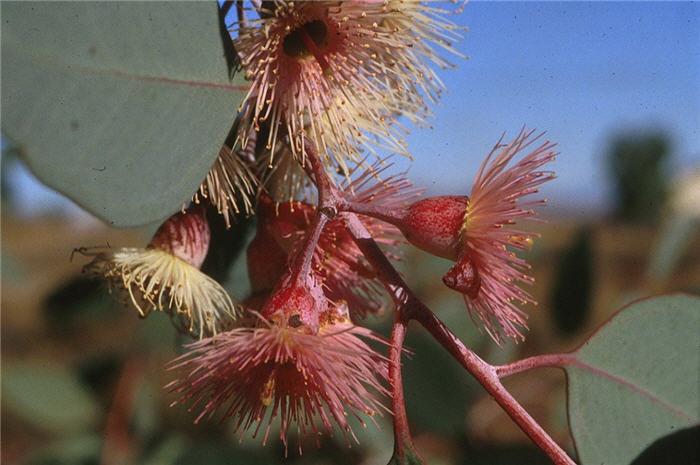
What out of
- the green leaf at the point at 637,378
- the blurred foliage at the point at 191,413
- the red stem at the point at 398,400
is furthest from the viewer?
the blurred foliage at the point at 191,413

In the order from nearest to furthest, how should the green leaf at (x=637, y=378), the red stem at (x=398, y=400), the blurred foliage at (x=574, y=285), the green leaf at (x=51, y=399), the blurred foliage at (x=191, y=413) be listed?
1. the red stem at (x=398, y=400)
2. the green leaf at (x=637, y=378)
3. the blurred foliage at (x=191, y=413)
4. the blurred foliage at (x=574, y=285)
5. the green leaf at (x=51, y=399)

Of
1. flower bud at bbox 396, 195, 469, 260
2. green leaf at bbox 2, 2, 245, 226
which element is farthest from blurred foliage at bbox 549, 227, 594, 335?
green leaf at bbox 2, 2, 245, 226


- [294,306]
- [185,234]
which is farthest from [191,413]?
[294,306]

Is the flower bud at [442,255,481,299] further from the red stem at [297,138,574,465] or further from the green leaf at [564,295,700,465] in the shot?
the green leaf at [564,295,700,465]

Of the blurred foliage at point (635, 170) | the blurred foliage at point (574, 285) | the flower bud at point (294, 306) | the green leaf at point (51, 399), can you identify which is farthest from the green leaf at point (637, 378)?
the blurred foliage at point (635, 170)

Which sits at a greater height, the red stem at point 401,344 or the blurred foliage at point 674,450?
the red stem at point 401,344

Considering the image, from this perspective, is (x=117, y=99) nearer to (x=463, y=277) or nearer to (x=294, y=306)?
(x=294, y=306)

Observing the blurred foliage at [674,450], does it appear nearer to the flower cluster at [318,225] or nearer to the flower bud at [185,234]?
the flower cluster at [318,225]
